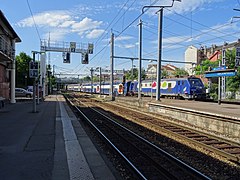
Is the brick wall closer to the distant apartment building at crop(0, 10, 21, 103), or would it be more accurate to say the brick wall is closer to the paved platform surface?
the distant apartment building at crop(0, 10, 21, 103)

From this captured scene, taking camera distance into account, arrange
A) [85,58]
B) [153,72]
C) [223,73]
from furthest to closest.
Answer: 1. [153,72]
2. [85,58]
3. [223,73]

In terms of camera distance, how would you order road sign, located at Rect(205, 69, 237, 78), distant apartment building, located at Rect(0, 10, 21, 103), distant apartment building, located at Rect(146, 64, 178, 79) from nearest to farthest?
road sign, located at Rect(205, 69, 237, 78) → distant apartment building, located at Rect(0, 10, 21, 103) → distant apartment building, located at Rect(146, 64, 178, 79)

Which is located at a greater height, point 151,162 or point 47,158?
point 47,158

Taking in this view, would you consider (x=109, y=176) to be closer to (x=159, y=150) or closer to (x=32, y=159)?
(x=32, y=159)

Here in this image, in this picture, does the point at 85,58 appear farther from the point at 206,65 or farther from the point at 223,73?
the point at 206,65

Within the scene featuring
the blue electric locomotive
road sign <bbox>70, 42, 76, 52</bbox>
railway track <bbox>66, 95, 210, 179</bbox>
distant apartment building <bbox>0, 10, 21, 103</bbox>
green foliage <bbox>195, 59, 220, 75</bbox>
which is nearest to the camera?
railway track <bbox>66, 95, 210, 179</bbox>

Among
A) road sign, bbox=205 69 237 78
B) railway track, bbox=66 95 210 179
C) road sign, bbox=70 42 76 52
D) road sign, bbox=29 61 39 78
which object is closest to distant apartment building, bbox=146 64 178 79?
road sign, bbox=70 42 76 52

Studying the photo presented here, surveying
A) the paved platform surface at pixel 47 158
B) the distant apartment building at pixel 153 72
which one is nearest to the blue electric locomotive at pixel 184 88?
the distant apartment building at pixel 153 72

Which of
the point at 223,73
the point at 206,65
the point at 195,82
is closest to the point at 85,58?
the point at 195,82

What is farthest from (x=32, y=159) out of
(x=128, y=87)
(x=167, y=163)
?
(x=128, y=87)

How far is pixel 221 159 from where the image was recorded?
8.59 meters

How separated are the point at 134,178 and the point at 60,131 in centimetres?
638

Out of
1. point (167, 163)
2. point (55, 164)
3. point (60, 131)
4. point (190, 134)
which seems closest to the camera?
point (55, 164)

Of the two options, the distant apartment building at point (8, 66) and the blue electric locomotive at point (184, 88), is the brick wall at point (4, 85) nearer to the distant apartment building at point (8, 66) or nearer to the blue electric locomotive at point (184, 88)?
the distant apartment building at point (8, 66)
